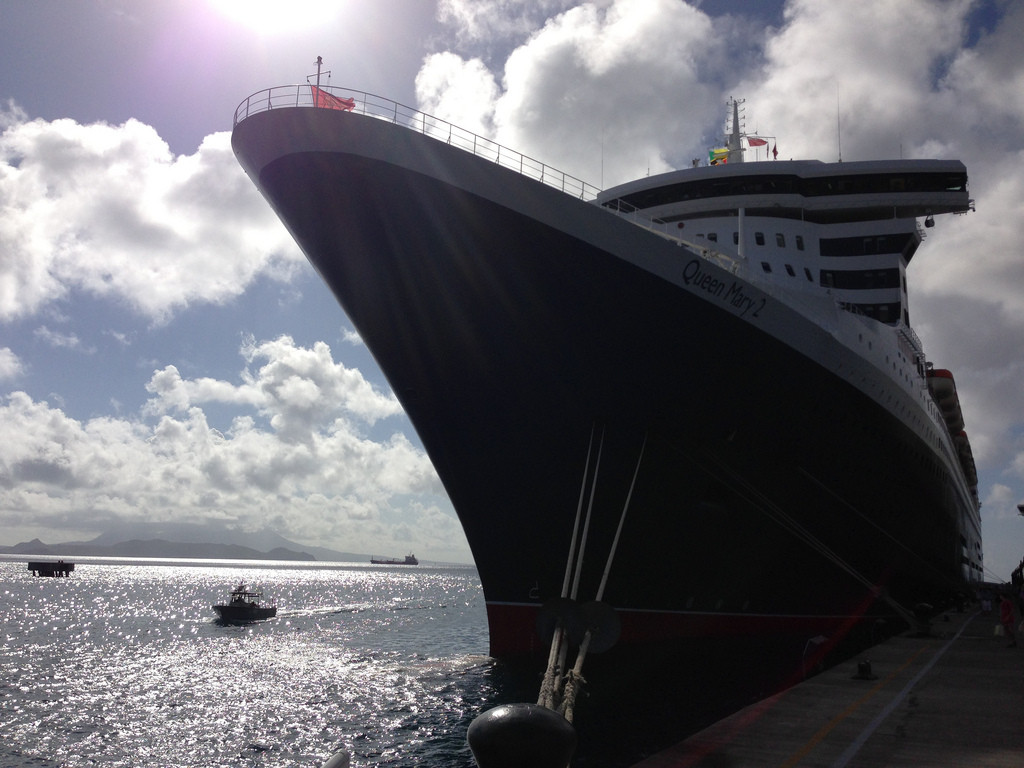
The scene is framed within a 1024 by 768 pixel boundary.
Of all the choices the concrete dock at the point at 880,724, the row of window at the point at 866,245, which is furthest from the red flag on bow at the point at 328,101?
the row of window at the point at 866,245

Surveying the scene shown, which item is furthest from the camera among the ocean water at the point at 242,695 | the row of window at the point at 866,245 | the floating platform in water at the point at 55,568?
the floating platform in water at the point at 55,568

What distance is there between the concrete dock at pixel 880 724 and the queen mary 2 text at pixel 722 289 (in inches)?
247

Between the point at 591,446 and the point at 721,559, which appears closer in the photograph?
the point at 591,446

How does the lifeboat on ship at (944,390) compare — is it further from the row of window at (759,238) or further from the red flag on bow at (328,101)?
the red flag on bow at (328,101)

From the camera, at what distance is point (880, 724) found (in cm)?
885

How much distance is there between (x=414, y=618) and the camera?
5059cm

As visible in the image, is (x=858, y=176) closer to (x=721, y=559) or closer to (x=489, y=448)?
(x=721, y=559)

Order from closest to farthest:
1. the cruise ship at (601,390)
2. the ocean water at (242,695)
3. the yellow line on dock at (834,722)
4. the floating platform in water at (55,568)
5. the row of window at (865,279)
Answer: the yellow line on dock at (834,722) < the cruise ship at (601,390) < the ocean water at (242,695) < the row of window at (865,279) < the floating platform in water at (55,568)

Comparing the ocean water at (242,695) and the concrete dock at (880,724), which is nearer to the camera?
the concrete dock at (880,724)

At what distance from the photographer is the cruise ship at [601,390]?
12.4 m

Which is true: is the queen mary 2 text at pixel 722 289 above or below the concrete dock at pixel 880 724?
above

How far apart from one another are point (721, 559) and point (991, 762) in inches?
350

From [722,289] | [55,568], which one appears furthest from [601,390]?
[55,568]

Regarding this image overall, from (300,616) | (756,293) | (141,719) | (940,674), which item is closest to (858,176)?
(756,293)
